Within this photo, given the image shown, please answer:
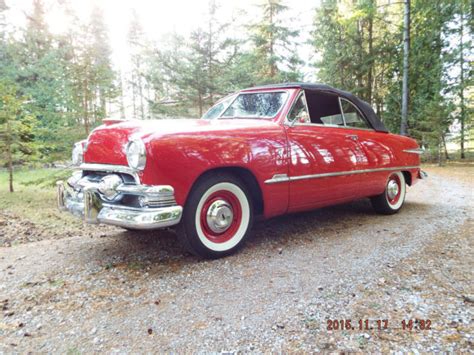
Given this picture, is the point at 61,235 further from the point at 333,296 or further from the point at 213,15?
the point at 213,15

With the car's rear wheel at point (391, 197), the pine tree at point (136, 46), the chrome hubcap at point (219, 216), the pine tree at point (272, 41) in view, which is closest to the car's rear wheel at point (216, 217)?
the chrome hubcap at point (219, 216)

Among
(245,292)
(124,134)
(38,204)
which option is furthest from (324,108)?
(38,204)

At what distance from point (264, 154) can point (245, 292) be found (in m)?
1.39

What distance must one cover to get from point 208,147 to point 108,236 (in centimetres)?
202

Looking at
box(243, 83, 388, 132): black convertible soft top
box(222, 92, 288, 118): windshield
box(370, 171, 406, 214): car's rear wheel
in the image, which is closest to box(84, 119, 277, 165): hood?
box(222, 92, 288, 118): windshield

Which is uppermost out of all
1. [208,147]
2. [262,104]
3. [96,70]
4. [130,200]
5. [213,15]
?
[213,15]

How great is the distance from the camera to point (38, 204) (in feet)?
22.8

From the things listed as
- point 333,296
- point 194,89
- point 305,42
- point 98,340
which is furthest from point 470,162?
point 98,340

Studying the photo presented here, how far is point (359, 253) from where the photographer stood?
3.12 metres

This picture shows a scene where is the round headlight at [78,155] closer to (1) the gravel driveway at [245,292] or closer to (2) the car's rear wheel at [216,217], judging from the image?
(1) the gravel driveway at [245,292]

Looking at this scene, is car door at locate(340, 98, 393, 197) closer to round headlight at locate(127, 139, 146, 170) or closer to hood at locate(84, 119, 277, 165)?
hood at locate(84, 119, 277, 165)
